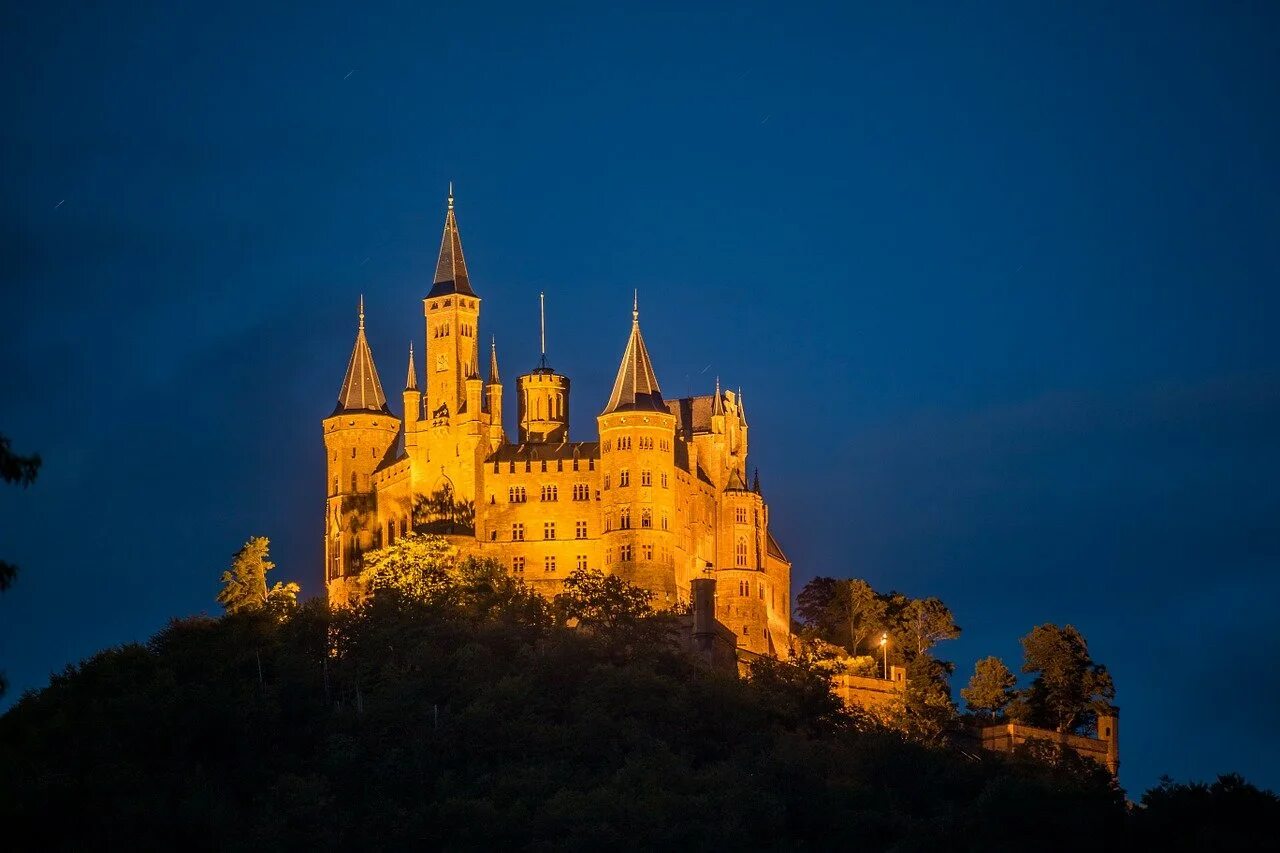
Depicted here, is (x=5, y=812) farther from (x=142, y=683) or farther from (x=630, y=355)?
(x=630, y=355)

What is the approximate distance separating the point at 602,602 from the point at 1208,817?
31.2 meters

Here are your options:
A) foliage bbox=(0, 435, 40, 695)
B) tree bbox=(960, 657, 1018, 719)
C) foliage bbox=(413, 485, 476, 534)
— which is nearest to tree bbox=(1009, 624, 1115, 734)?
tree bbox=(960, 657, 1018, 719)

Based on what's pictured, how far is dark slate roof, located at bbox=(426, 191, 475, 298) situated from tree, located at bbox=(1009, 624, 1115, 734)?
1224 inches

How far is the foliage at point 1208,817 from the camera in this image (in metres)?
69.1

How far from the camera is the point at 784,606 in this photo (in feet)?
363

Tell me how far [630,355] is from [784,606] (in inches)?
551

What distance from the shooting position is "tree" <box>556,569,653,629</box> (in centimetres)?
9444

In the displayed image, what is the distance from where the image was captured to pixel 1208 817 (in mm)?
71375

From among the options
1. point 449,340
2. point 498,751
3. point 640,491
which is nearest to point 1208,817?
point 498,751

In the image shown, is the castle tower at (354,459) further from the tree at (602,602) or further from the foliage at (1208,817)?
the foliage at (1208,817)

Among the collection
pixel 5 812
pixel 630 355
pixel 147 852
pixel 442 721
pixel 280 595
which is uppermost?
pixel 630 355

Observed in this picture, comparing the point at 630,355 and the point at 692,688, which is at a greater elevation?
the point at 630,355

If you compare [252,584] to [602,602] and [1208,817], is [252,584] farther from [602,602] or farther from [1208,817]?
[1208,817]

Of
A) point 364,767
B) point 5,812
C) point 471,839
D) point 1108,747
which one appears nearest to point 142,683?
point 364,767
